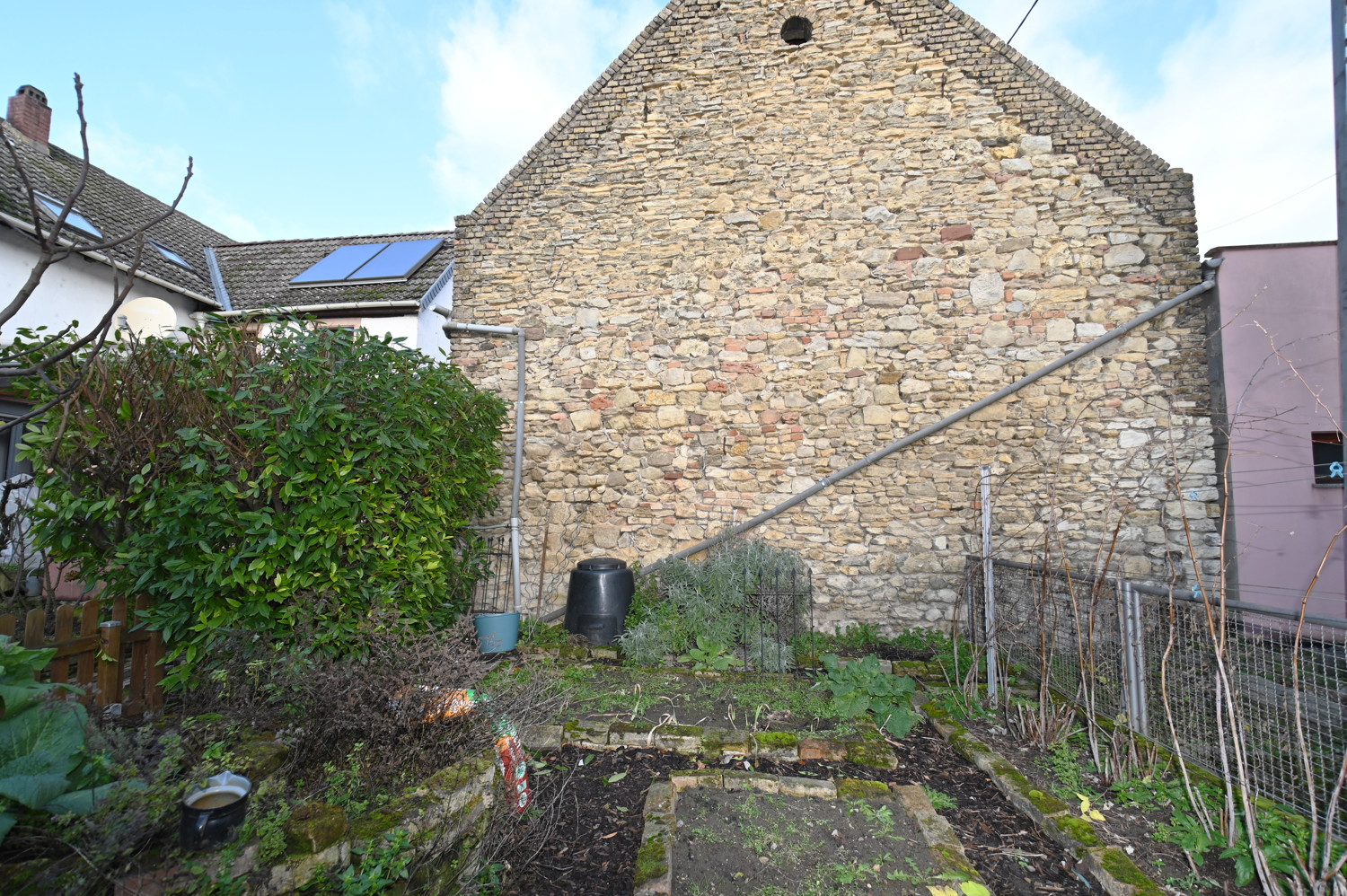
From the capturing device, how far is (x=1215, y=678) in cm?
318

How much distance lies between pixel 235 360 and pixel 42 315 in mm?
7160

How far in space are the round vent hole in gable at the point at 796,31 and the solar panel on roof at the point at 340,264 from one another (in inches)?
300

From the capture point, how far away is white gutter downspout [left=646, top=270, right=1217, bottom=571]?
6207mm

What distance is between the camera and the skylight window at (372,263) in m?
10.3

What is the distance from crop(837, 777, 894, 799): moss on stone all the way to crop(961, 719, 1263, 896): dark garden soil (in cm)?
90

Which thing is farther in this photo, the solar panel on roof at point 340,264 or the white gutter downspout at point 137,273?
the solar panel on roof at point 340,264

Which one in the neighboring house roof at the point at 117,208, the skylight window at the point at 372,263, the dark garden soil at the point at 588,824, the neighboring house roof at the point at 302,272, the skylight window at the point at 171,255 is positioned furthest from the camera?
the skylight window at the point at 171,255

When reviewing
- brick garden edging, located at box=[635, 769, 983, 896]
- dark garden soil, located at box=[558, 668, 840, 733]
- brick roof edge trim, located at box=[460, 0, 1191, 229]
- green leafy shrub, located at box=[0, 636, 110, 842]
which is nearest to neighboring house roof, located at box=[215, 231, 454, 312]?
brick roof edge trim, located at box=[460, 0, 1191, 229]

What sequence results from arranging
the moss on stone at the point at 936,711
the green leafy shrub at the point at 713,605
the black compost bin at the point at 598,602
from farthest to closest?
the black compost bin at the point at 598,602, the green leafy shrub at the point at 713,605, the moss on stone at the point at 936,711

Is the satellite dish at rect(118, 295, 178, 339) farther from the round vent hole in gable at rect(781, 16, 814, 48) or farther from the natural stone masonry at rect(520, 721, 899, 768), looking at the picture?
the round vent hole in gable at rect(781, 16, 814, 48)

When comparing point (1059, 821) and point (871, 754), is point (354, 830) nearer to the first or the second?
point (871, 754)

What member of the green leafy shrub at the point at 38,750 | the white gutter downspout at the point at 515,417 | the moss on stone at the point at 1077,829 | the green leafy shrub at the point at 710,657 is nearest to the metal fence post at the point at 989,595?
the moss on stone at the point at 1077,829

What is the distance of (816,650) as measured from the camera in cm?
612

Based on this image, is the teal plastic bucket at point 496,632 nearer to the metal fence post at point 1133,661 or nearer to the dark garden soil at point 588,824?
the dark garden soil at point 588,824
